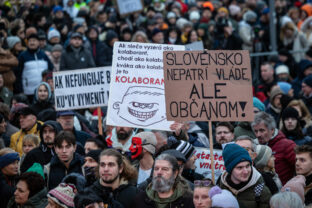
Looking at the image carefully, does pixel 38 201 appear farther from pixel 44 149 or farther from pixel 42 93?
pixel 42 93

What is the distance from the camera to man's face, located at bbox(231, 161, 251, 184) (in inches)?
261

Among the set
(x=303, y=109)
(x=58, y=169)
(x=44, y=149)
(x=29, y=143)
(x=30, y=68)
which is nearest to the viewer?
(x=58, y=169)

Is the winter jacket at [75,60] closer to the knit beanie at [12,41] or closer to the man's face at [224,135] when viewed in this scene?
the knit beanie at [12,41]

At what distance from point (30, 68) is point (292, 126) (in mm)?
6134

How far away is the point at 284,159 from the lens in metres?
8.57

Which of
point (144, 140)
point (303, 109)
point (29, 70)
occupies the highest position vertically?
point (29, 70)

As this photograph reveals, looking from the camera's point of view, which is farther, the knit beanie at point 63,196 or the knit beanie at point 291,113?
the knit beanie at point 291,113

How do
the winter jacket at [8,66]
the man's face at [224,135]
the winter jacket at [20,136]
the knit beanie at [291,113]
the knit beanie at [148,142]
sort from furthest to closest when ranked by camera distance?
the winter jacket at [8,66]
the winter jacket at [20,136]
the knit beanie at [291,113]
the man's face at [224,135]
the knit beanie at [148,142]

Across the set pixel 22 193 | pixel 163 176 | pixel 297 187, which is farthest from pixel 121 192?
pixel 297 187

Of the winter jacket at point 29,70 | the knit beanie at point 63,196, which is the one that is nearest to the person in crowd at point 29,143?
the knit beanie at point 63,196

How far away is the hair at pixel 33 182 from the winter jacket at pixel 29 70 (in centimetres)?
641

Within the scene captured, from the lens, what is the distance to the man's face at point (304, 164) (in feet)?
24.1

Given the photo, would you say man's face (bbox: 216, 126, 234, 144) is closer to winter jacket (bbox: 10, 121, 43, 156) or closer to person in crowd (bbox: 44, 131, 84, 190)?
person in crowd (bbox: 44, 131, 84, 190)

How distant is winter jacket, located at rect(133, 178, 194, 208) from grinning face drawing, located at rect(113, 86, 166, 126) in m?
1.99
